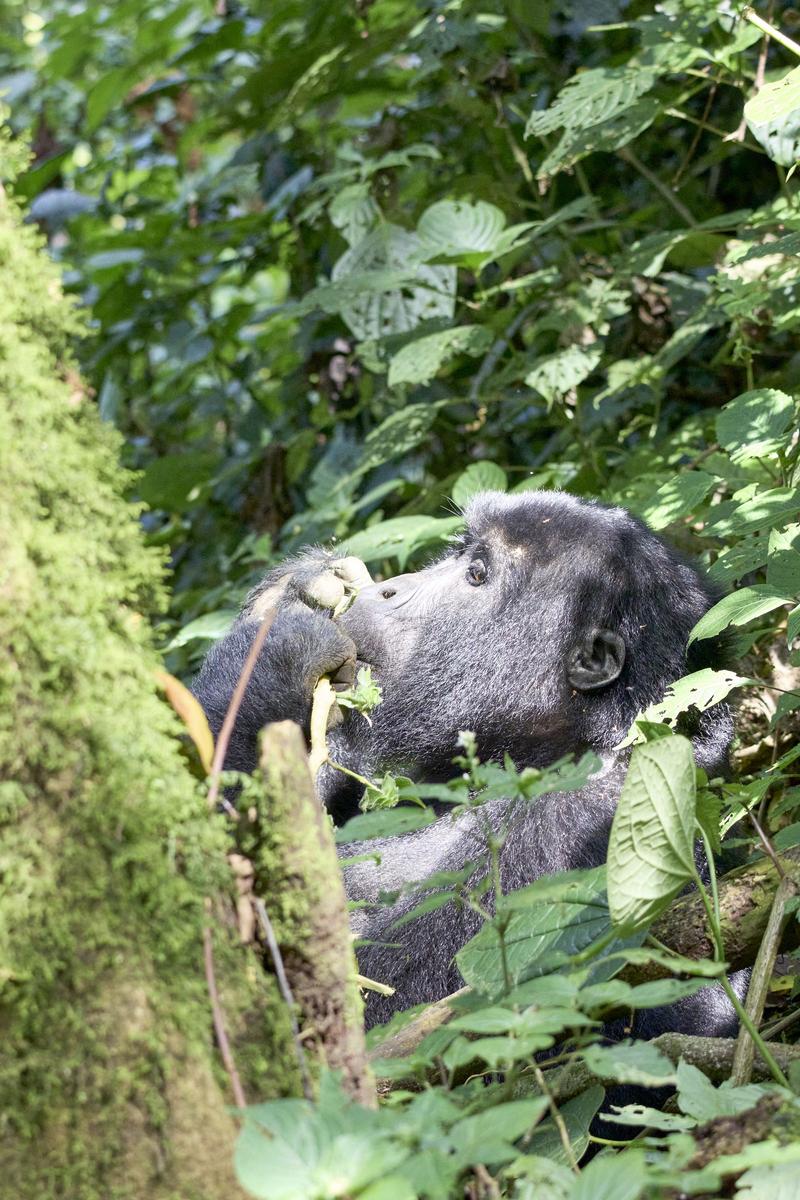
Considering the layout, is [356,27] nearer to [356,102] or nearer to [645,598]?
[356,102]

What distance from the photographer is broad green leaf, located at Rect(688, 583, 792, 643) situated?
7.25 ft

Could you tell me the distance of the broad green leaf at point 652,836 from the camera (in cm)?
153

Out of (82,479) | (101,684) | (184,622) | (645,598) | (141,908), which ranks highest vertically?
(82,479)

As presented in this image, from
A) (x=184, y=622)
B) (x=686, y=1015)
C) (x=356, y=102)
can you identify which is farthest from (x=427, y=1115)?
(x=356, y=102)

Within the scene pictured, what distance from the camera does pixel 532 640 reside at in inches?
119

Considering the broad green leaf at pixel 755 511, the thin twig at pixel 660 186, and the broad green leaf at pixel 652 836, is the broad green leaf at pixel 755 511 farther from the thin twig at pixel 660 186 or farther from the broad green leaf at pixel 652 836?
the thin twig at pixel 660 186

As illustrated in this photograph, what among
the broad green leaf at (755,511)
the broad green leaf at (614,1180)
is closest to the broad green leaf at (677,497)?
the broad green leaf at (755,511)

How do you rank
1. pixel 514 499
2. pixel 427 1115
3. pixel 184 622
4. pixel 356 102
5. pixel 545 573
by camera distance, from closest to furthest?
pixel 427 1115
pixel 545 573
pixel 514 499
pixel 184 622
pixel 356 102

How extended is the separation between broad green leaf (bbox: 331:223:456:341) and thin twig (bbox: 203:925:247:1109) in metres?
3.23

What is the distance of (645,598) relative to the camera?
2.90 metres

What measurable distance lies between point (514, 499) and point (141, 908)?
7.36 ft

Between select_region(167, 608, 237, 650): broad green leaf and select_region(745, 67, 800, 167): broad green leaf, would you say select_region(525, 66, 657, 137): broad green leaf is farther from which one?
select_region(167, 608, 237, 650): broad green leaf

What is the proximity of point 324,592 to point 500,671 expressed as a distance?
550 millimetres

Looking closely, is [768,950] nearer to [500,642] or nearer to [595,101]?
[500,642]
